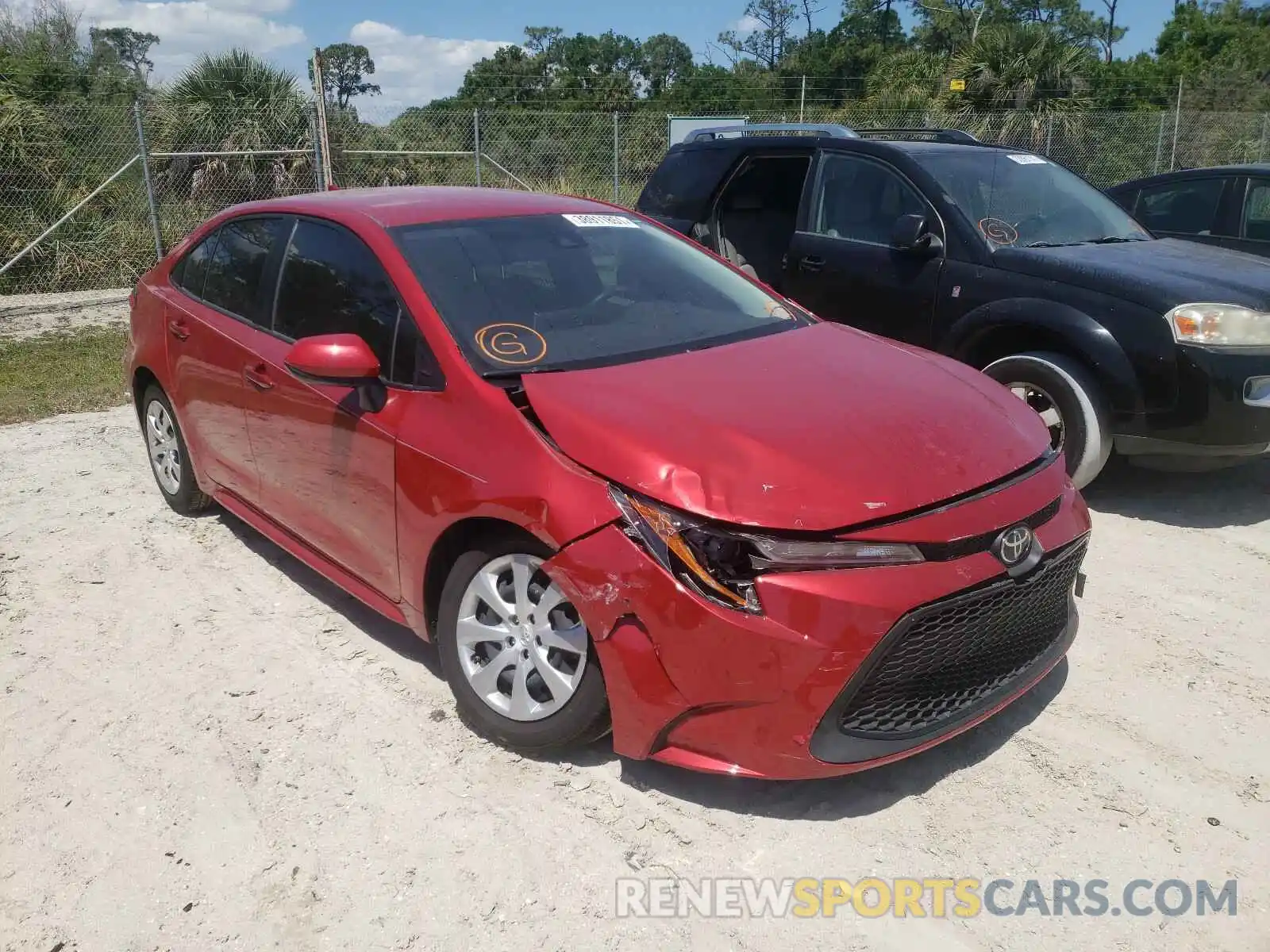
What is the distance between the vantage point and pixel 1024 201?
229 inches

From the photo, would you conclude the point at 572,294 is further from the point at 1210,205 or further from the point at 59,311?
the point at 59,311

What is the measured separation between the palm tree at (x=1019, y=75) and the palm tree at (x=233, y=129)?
15.7 m

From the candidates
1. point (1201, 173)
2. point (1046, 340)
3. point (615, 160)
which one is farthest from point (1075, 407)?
point (615, 160)

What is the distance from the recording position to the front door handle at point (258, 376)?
3.90m

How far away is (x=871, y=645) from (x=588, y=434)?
36.8 inches

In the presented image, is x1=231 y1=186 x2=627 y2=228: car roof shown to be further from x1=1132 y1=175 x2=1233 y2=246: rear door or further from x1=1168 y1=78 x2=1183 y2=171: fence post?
x1=1168 y1=78 x2=1183 y2=171: fence post

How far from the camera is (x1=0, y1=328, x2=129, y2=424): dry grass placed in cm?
738

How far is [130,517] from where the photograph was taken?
5.19m

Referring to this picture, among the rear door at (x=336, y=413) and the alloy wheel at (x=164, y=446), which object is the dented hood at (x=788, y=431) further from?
the alloy wheel at (x=164, y=446)

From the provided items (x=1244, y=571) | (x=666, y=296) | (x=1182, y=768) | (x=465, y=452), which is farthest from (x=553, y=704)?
(x=1244, y=571)

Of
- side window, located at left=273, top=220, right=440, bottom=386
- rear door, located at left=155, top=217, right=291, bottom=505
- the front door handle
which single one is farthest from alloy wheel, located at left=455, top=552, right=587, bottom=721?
rear door, located at left=155, top=217, right=291, bottom=505

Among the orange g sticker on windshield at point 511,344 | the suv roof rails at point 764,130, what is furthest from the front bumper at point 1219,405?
the orange g sticker on windshield at point 511,344

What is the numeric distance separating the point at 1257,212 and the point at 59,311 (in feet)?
38.1

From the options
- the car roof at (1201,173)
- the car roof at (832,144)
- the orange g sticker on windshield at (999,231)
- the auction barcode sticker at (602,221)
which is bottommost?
the orange g sticker on windshield at (999,231)
